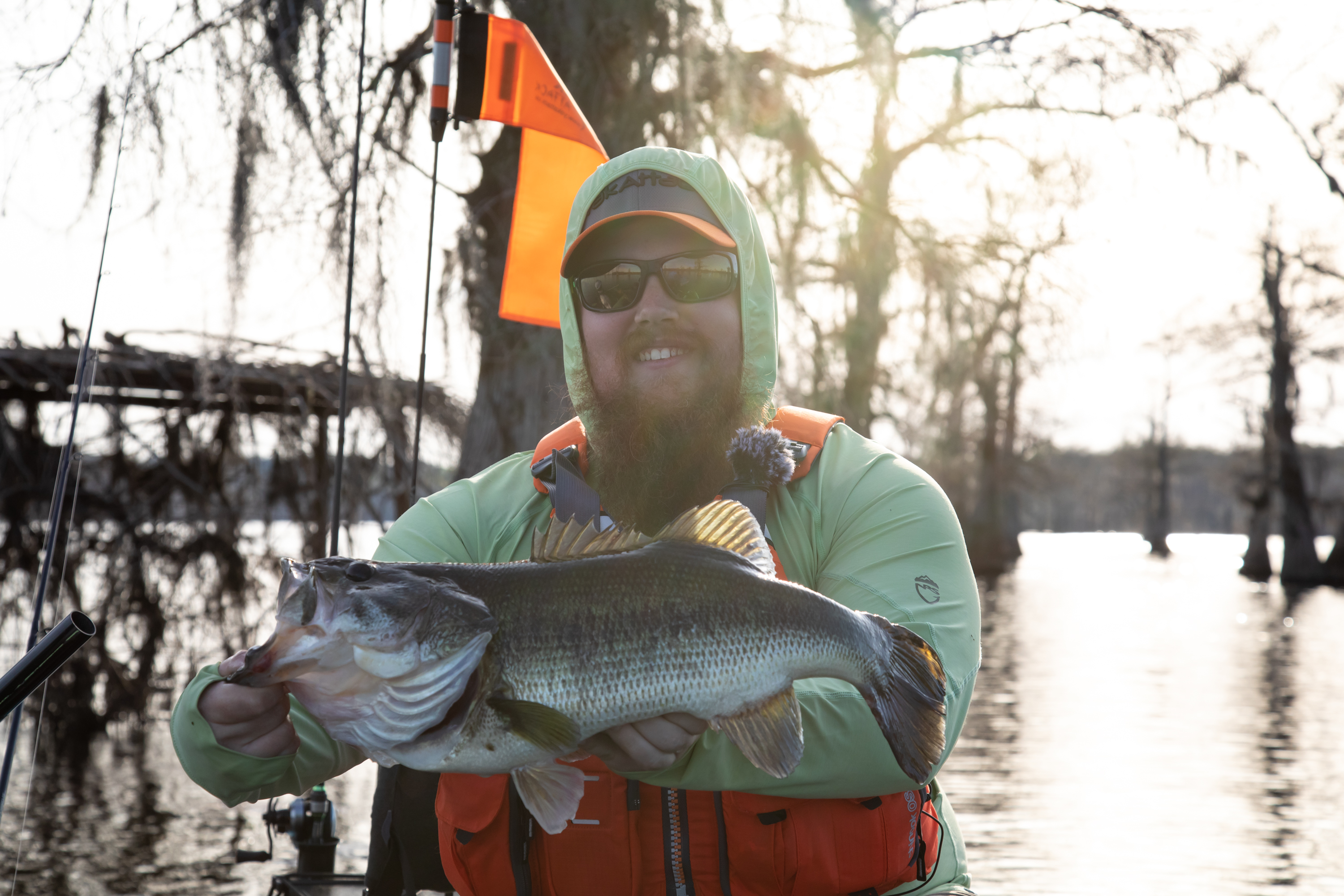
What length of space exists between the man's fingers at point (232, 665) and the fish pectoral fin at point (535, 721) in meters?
0.41

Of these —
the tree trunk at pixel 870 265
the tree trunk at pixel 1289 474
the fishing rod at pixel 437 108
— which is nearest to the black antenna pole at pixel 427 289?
the fishing rod at pixel 437 108

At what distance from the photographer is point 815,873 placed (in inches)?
100.0

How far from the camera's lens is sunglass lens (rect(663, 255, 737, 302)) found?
3137mm

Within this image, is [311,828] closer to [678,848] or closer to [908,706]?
[678,848]

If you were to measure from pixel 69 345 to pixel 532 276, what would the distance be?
5014 mm

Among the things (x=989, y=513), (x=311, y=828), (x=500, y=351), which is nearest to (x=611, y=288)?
(x=311, y=828)

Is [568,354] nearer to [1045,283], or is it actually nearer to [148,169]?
[148,169]

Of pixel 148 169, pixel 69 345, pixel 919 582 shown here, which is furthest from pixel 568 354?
pixel 69 345

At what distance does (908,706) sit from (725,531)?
48 centimetres

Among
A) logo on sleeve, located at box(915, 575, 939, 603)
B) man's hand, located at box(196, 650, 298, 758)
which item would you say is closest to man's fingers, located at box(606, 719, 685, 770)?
man's hand, located at box(196, 650, 298, 758)

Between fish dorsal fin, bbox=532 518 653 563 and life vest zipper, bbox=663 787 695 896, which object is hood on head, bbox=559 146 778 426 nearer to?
fish dorsal fin, bbox=532 518 653 563

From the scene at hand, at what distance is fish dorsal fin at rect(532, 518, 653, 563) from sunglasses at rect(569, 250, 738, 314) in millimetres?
1010

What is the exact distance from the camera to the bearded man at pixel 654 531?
7.55 ft

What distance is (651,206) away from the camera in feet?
10.5
